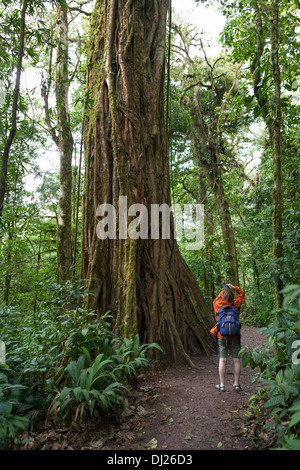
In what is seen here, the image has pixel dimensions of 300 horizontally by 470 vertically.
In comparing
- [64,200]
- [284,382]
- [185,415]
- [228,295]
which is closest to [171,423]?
[185,415]

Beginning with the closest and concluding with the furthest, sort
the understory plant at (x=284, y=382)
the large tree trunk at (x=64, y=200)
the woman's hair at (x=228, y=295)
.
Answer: the understory plant at (x=284, y=382) < the woman's hair at (x=228, y=295) < the large tree trunk at (x=64, y=200)

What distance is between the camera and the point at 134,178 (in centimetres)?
500

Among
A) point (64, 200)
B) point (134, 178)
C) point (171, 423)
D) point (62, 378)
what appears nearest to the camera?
point (171, 423)

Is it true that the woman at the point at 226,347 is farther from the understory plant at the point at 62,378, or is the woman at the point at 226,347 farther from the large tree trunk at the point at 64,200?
the large tree trunk at the point at 64,200

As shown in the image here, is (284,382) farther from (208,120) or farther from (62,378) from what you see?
(208,120)

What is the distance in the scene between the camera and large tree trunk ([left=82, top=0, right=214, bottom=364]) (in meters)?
4.66

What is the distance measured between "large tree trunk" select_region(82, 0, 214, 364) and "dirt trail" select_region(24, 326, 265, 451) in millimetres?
872

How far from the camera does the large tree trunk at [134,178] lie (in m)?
4.66

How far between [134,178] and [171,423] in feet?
11.1

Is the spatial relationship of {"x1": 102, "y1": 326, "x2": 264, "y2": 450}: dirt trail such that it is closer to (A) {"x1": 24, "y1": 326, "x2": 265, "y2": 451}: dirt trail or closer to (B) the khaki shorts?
(A) {"x1": 24, "y1": 326, "x2": 265, "y2": 451}: dirt trail

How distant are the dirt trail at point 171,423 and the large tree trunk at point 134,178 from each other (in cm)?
87

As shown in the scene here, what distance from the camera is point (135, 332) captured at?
4113mm

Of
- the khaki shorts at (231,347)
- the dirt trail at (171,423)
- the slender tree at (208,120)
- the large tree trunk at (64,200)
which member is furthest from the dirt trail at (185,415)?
the slender tree at (208,120)

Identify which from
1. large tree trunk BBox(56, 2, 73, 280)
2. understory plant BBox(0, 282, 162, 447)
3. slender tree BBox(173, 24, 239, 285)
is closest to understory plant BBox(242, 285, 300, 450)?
understory plant BBox(0, 282, 162, 447)
